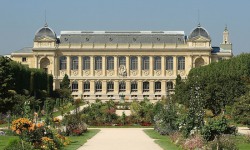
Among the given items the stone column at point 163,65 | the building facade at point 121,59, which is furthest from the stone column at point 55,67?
the stone column at point 163,65

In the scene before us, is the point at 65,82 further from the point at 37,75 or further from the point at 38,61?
the point at 37,75

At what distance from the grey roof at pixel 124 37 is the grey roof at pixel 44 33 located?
2030 millimetres

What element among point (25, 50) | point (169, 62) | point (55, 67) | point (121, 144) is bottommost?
point (121, 144)

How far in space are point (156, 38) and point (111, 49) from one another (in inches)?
273

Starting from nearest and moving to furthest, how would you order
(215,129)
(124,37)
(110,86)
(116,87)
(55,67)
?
(215,129), (55,67), (116,87), (110,86), (124,37)

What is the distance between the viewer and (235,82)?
5100cm

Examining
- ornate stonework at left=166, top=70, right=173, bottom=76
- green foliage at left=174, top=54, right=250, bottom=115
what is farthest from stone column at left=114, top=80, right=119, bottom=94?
green foliage at left=174, top=54, right=250, bottom=115

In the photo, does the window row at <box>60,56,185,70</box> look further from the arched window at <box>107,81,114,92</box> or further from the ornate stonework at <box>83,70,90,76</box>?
the arched window at <box>107,81,114,92</box>

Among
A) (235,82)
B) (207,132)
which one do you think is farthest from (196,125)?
(235,82)

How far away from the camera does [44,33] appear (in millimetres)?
101750

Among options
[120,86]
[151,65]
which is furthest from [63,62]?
[151,65]

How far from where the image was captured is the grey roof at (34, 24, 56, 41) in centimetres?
10036

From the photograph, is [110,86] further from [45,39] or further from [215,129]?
[215,129]

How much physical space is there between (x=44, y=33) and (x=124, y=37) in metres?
11.8
